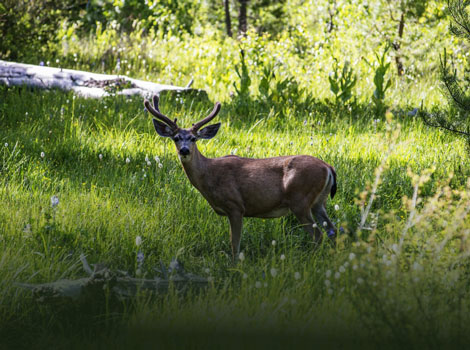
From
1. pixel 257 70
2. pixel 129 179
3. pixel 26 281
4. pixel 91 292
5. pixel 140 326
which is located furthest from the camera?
pixel 257 70

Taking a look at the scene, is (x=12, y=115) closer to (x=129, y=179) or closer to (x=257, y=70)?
(x=129, y=179)

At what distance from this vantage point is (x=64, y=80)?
938 cm

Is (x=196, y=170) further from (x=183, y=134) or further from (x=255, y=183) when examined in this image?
(x=255, y=183)

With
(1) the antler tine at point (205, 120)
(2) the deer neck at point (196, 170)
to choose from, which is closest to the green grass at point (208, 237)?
(2) the deer neck at point (196, 170)

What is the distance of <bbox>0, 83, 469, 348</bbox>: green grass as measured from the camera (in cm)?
351

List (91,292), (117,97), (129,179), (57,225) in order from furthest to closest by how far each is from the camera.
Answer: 1. (117,97)
2. (129,179)
3. (57,225)
4. (91,292)

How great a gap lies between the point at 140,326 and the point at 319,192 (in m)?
2.20

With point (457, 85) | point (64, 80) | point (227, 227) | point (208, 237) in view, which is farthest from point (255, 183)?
point (64, 80)

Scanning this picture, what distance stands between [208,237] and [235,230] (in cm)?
42

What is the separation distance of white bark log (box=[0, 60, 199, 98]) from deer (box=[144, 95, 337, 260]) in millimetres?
3939

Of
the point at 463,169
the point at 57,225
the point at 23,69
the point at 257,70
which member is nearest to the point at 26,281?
the point at 57,225

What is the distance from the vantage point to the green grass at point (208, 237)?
3.51 m

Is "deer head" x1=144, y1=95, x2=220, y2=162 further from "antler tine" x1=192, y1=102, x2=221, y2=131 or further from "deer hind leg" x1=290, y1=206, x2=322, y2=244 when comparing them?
"deer hind leg" x1=290, y1=206, x2=322, y2=244

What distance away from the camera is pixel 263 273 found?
4.42m
